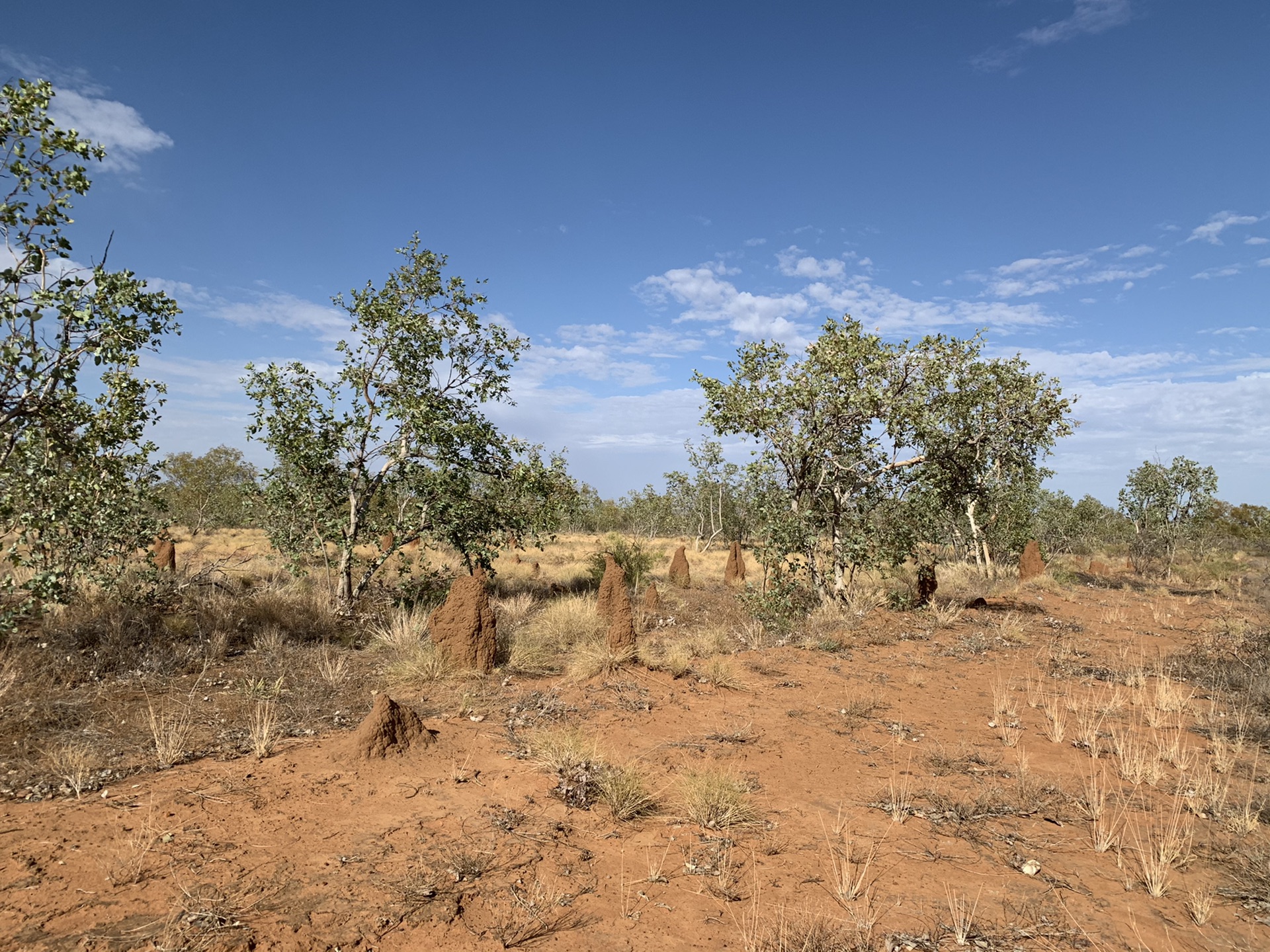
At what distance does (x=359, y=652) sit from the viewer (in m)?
9.83

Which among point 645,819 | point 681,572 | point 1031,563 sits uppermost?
point 1031,563

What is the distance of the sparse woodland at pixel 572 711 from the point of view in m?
3.55

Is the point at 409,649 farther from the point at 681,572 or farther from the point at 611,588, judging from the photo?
the point at 681,572

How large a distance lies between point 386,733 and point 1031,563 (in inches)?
788

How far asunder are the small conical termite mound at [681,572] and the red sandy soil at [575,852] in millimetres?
12978

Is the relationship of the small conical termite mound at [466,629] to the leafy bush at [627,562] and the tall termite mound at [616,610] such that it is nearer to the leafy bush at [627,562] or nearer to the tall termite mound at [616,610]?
the tall termite mound at [616,610]

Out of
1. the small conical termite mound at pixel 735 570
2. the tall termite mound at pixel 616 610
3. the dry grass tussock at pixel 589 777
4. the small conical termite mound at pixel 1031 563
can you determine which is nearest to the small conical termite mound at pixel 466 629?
the tall termite mound at pixel 616 610

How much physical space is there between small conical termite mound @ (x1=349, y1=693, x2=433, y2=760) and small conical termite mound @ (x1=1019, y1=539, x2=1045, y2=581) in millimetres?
19259

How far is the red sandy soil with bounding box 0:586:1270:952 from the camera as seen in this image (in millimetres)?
3307

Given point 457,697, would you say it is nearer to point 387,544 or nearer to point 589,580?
point 589,580

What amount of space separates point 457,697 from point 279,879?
12.7 ft

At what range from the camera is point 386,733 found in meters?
5.56

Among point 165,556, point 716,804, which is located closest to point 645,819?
point 716,804

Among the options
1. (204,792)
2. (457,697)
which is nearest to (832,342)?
(457,697)
